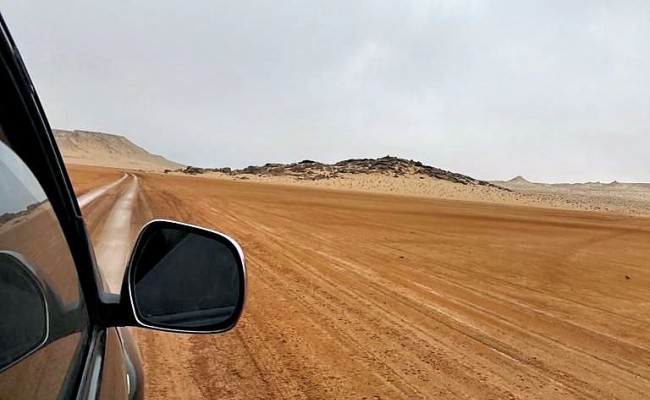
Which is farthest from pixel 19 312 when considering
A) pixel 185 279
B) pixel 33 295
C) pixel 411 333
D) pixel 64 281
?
pixel 411 333

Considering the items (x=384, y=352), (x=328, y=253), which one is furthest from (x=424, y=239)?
(x=384, y=352)

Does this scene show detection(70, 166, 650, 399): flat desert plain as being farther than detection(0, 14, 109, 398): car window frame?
Yes

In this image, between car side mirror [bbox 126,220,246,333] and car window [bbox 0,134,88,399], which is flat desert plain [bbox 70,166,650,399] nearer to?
car side mirror [bbox 126,220,246,333]

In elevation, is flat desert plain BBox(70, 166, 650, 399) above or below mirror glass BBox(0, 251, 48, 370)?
below

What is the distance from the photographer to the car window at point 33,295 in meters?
1.18

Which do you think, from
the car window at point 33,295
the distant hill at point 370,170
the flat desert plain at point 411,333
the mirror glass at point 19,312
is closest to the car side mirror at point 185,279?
the car window at point 33,295

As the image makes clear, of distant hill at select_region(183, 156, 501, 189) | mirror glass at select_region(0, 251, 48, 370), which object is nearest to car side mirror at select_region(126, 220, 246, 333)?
mirror glass at select_region(0, 251, 48, 370)

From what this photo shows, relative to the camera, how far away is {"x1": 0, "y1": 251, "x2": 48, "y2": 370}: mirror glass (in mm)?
1145

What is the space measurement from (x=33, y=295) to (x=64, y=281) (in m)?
0.24

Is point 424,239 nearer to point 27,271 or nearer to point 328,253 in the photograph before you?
point 328,253

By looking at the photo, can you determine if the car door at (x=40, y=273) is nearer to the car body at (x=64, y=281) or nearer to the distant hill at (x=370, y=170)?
the car body at (x=64, y=281)

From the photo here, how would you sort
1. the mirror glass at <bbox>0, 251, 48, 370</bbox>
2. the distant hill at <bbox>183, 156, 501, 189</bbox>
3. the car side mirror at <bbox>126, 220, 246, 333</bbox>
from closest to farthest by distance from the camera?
the mirror glass at <bbox>0, 251, 48, 370</bbox> → the car side mirror at <bbox>126, 220, 246, 333</bbox> → the distant hill at <bbox>183, 156, 501, 189</bbox>

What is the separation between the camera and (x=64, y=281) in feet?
5.29

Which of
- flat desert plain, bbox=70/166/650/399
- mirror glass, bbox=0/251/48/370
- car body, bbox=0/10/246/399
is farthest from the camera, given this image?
flat desert plain, bbox=70/166/650/399
